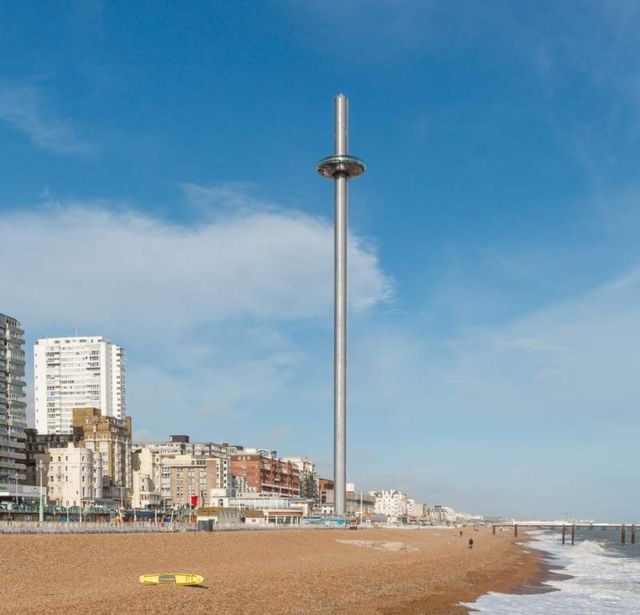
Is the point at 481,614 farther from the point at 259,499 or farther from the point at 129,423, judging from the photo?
the point at 129,423

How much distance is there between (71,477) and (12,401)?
52.7ft

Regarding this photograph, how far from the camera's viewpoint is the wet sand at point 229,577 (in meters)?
30.5

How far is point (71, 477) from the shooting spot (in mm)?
137625

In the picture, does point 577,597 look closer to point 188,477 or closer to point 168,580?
point 168,580

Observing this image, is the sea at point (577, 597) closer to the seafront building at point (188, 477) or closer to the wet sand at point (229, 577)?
the wet sand at point (229, 577)

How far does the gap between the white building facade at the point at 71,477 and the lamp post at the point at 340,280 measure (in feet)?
139

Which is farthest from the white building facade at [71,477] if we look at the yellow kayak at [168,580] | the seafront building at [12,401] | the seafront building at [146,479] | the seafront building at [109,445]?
the yellow kayak at [168,580]

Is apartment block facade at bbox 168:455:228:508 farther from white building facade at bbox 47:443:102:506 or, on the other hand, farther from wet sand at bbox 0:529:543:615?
wet sand at bbox 0:529:543:615

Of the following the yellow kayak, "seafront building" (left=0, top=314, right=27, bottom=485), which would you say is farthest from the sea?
"seafront building" (left=0, top=314, right=27, bottom=485)

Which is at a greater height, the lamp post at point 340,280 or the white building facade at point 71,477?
the lamp post at point 340,280

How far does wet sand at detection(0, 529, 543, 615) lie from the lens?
100 ft

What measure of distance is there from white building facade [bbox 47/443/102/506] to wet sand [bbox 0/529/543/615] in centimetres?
7655

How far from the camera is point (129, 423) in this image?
6959 inches

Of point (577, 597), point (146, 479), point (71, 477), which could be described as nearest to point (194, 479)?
point (146, 479)
